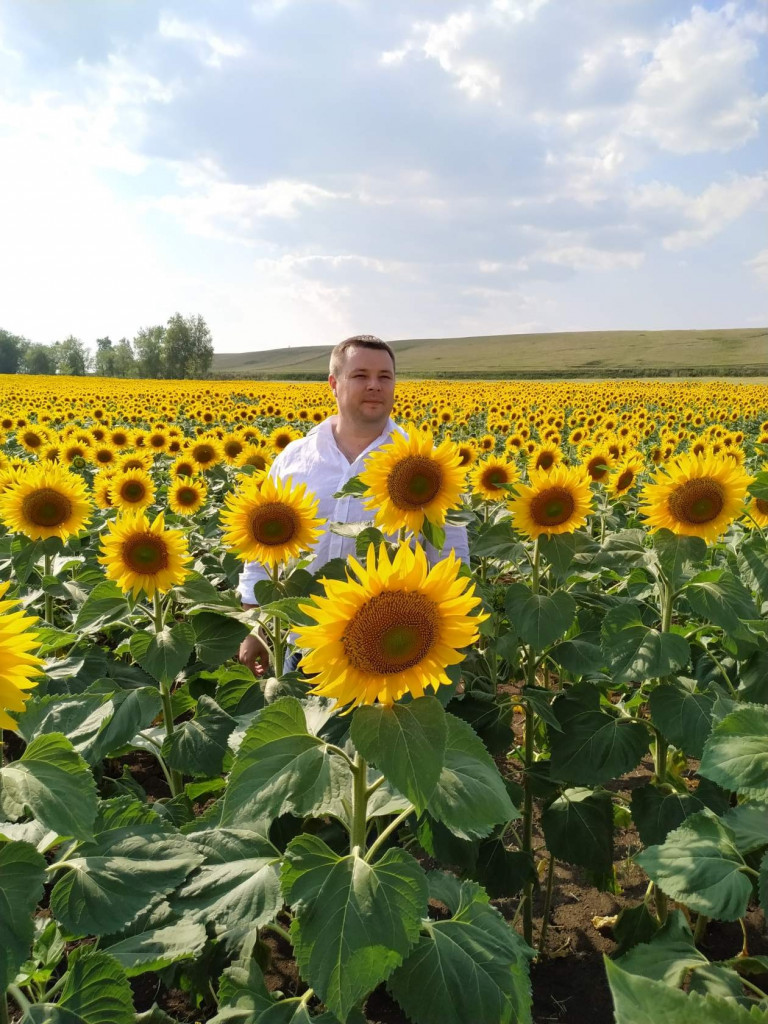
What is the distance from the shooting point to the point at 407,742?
4.97 feet

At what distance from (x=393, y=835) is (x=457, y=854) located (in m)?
0.88

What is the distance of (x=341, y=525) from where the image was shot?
2.82 meters

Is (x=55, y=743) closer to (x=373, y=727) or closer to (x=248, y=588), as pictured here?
(x=373, y=727)

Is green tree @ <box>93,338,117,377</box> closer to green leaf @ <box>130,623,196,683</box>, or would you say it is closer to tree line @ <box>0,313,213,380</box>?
tree line @ <box>0,313,213,380</box>

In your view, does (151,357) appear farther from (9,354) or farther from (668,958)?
(668,958)

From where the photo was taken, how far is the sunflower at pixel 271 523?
9.98 feet

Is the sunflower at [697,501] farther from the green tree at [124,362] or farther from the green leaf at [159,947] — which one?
the green tree at [124,362]

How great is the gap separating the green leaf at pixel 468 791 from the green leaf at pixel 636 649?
1.09 m

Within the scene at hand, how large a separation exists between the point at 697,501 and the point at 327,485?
1.99 metres

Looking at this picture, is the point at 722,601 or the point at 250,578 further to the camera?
the point at 250,578

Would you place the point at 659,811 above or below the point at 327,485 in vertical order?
below

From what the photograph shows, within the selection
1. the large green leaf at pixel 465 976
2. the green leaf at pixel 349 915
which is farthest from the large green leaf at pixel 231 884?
the large green leaf at pixel 465 976

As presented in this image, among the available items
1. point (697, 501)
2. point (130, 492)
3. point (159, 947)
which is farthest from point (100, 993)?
point (130, 492)

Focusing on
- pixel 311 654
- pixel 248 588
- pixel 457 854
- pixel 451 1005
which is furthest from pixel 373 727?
pixel 248 588
